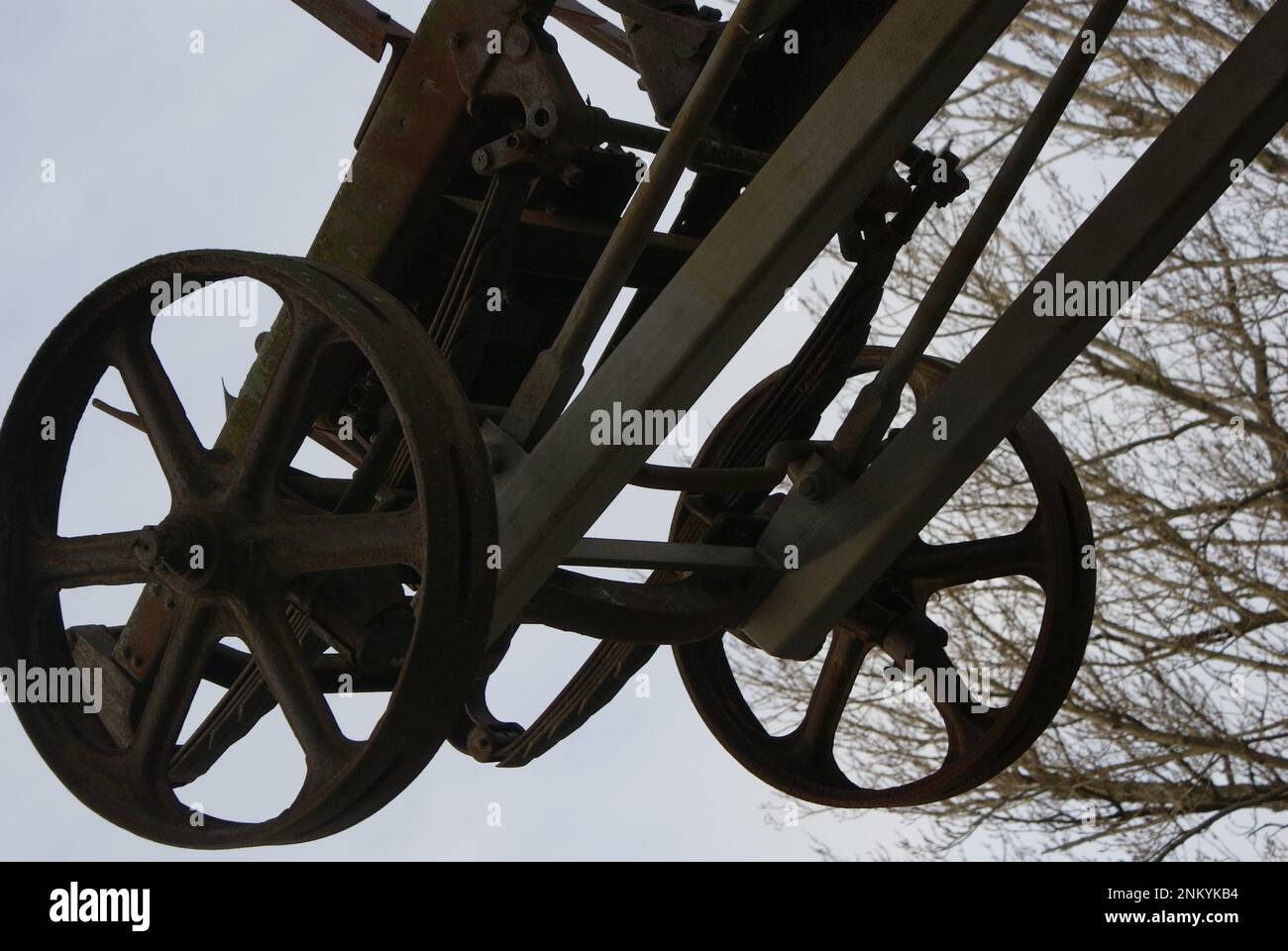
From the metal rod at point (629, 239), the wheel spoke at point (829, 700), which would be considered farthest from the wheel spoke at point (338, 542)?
the wheel spoke at point (829, 700)

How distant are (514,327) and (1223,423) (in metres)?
5.56

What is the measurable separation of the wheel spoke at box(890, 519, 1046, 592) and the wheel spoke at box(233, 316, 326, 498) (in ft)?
5.17

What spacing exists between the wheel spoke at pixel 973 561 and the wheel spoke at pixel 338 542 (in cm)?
155

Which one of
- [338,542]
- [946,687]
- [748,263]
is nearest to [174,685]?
[338,542]

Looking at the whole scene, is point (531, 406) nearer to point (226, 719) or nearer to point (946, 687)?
point (226, 719)

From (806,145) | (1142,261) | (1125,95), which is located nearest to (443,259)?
(806,145)

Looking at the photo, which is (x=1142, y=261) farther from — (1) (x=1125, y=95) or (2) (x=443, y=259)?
(1) (x=1125, y=95)

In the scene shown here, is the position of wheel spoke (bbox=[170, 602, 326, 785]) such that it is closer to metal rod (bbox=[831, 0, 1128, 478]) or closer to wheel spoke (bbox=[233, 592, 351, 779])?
wheel spoke (bbox=[233, 592, 351, 779])

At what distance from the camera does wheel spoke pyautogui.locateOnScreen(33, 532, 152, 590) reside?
334 cm

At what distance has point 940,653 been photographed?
4.11m

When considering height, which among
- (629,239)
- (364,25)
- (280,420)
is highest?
(364,25)

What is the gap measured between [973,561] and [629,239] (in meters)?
1.34

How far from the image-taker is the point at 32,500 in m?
3.47

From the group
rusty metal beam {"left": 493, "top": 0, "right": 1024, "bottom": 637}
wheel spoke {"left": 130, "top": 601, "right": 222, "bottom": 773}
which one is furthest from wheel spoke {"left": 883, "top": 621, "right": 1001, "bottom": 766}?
wheel spoke {"left": 130, "top": 601, "right": 222, "bottom": 773}
